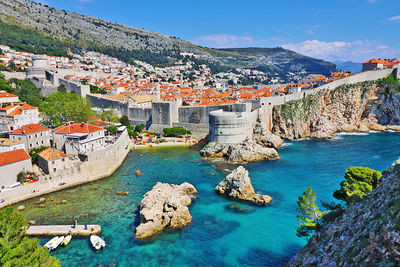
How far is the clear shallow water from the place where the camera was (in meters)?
12.1

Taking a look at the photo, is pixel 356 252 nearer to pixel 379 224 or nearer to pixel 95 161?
pixel 379 224

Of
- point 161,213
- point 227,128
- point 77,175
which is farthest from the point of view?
point 227,128

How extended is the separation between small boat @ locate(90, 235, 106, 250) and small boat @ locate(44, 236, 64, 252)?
145 cm

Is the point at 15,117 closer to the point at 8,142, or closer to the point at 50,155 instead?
the point at 8,142

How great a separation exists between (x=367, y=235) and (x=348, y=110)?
38884 millimetres

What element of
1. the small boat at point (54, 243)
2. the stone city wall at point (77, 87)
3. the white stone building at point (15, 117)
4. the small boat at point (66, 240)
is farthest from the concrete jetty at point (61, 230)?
the stone city wall at point (77, 87)

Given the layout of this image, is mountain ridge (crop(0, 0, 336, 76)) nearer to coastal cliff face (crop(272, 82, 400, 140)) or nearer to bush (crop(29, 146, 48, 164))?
bush (crop(29, 146, 48, 164))

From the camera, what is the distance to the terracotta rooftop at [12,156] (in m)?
17.2

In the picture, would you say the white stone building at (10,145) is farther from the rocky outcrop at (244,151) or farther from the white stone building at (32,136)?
the rocky outcrop at (244,151)

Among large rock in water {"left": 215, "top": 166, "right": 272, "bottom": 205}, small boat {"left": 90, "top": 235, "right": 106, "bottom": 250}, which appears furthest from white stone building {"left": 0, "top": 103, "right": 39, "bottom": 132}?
large rock in water {"left": 215, "top": 166, "right": 272, "bottom": 205}

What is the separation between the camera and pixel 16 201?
16.5m

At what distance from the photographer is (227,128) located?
28766 millimetres

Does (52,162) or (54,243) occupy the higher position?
(52,162)

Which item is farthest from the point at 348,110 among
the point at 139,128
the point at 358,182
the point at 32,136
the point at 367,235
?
the point at 32,136
